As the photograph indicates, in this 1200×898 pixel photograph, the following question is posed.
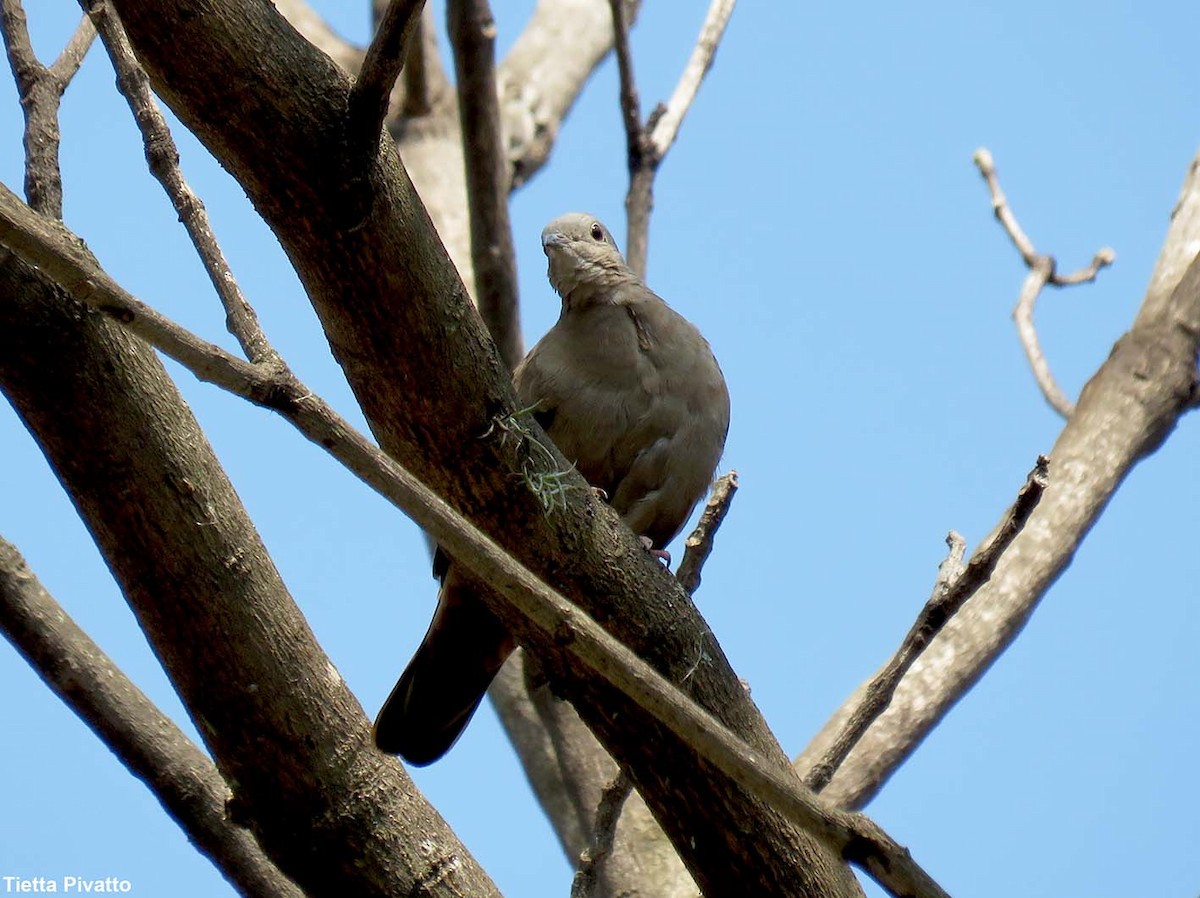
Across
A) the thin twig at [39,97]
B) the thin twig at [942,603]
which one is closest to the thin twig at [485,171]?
the thin twig at [39,97]

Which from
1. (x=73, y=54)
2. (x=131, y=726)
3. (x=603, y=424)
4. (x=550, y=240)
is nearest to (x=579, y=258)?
(x=550, y=240)

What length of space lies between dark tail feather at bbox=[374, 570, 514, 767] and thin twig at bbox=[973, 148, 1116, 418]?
7.86 ft

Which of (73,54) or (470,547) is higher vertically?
(73,54)

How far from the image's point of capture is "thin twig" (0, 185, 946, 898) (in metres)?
2.07

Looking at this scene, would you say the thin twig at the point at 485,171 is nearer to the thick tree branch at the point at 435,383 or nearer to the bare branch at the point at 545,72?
the thick tree branch at the point at 435,383

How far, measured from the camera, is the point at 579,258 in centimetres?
482

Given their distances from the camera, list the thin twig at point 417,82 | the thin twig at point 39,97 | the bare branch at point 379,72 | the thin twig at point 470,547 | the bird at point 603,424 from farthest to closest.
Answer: the thin twig at point 417,82
the bird at point 603,424
the thin twig at point 39,97
the bare branch at point 379,72
the thin twig at point 470,547

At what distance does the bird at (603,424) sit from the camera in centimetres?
422

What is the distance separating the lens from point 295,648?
131 inches

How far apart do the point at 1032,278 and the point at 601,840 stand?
125 inches

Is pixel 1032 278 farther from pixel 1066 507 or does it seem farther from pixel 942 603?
pixel 942 603

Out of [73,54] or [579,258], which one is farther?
[579,258]

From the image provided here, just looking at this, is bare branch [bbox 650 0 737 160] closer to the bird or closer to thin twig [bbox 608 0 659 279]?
thin twig [bbox 608 0 659 279]

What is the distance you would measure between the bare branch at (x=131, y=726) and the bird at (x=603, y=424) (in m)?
0.62
